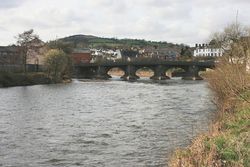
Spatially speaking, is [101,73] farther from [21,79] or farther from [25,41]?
[21,79]

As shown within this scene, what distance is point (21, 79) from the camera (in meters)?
85.9

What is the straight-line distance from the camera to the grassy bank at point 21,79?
80031 millimetres

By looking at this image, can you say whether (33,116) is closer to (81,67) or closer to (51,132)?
(51,132)

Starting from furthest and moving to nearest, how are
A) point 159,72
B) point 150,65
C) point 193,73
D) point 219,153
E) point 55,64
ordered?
point 150,65
point 159,72
point 193,73
point 55,64
point 219,153

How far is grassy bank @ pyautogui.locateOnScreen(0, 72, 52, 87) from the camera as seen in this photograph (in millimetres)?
80031

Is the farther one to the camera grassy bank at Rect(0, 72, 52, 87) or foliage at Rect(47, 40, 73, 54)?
foliage at Rect(47, 40, 73, 54)

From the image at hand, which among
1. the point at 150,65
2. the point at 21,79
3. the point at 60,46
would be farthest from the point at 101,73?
the point at 21,79

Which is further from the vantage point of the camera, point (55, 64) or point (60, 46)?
point (60, 46)

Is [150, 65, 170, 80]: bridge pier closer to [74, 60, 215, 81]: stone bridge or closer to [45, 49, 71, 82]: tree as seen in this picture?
[74, 60, 215, 81]: stone bridge

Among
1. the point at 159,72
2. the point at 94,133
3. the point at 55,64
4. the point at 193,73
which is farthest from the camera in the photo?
the point at 159,72

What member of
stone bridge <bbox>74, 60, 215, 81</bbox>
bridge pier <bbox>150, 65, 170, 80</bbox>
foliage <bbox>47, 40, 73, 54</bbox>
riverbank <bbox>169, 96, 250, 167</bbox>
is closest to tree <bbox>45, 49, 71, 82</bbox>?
foliage <bbox>47, 40, 73, 54</bbox>

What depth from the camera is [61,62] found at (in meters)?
97.3

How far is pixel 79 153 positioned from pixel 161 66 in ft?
382

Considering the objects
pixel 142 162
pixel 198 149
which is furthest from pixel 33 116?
pixel 198 149
